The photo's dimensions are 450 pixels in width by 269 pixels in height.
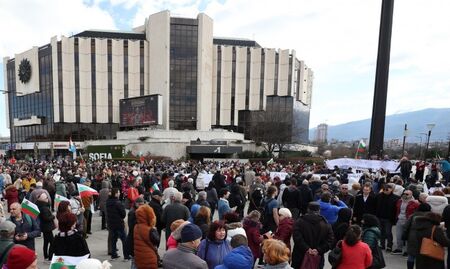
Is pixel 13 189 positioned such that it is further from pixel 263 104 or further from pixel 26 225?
pixel 263 104

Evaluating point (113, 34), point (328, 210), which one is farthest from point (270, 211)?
point (113, 34)

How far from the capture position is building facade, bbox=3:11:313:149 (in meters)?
54.7

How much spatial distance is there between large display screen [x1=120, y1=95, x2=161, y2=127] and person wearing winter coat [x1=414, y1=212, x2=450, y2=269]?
43.3 meters

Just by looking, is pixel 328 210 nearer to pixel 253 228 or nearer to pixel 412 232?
pixel 412 232

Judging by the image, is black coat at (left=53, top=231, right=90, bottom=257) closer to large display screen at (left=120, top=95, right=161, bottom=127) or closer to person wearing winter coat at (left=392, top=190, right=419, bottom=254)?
person wearing winter coat at (left=392, top=190, right=419, bottom=254)

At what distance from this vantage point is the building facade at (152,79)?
54.7m

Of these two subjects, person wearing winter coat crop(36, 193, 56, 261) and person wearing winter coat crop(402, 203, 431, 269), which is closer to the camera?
person wearing winter coat crop(402, 203, 431, 269)

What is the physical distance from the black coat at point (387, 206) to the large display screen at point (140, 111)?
4156 centimetres

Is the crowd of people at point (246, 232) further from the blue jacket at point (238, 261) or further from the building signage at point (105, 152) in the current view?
the building signage at point (105, 152)

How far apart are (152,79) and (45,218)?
52.7 m

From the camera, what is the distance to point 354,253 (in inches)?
150

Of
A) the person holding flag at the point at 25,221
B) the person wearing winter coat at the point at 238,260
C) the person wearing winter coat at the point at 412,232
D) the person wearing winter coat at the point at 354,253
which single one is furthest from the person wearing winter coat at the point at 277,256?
the person holding flag at the point at 25,221

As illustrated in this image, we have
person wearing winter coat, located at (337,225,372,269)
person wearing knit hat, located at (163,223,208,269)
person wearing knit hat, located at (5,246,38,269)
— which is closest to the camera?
person wearing knit hat, located at (5,246,38,269)

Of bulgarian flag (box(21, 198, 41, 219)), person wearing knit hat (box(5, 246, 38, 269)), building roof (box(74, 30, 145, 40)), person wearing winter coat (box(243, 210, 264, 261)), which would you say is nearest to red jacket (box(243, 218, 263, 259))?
person wearing winter coat (box(243, 210, 264, 261))
